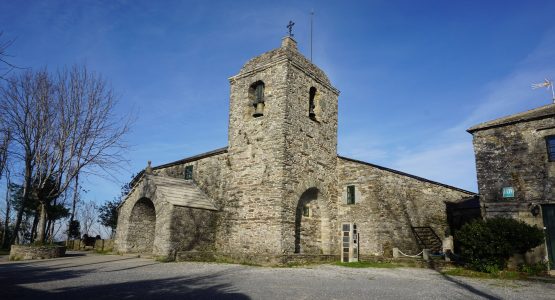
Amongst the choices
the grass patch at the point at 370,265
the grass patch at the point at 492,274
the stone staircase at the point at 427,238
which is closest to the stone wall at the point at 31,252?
the grass patch at the point at 370,265

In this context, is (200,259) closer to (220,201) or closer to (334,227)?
(220,201)

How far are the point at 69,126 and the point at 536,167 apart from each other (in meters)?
20.0

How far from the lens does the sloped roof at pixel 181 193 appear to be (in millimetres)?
15672

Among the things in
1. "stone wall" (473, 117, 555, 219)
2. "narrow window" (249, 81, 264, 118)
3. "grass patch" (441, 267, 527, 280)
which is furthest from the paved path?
"narrow window" (249, 81, 264, 118)

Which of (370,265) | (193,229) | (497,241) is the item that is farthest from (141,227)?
(497,241)

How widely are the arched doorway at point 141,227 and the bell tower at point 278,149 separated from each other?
4.94 m

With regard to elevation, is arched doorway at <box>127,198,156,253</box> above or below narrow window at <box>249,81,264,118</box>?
below

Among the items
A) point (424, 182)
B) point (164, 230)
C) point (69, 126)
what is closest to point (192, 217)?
point (164, 230)

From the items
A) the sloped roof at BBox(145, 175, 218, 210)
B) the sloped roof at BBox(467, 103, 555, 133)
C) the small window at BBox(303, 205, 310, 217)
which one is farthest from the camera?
the small window at BBox(303, 205, 310, 217)

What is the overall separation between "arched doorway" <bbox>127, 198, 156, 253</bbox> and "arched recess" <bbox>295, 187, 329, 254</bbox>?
7747 millimetres

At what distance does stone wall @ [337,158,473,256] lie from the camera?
15977 millimetres

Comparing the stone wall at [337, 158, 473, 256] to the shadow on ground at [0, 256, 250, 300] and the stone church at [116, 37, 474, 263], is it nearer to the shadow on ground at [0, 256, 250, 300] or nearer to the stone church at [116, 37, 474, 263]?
the stone church at [116, 37, 474, 263]

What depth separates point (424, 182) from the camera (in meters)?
18.6

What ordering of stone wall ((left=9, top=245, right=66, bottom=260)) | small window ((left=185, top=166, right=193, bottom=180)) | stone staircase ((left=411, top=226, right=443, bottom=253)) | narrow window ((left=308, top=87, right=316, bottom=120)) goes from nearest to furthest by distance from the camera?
stone wall ((left=9, top=245, right=66, bottom=260)) < narrow window ((left=308, top=87, right=316, bottom=120)) < stone staircase ((left=411, top=226, right=443, bottom=253)) < small window ((left=185, top=166, right=193, bottom=180))
